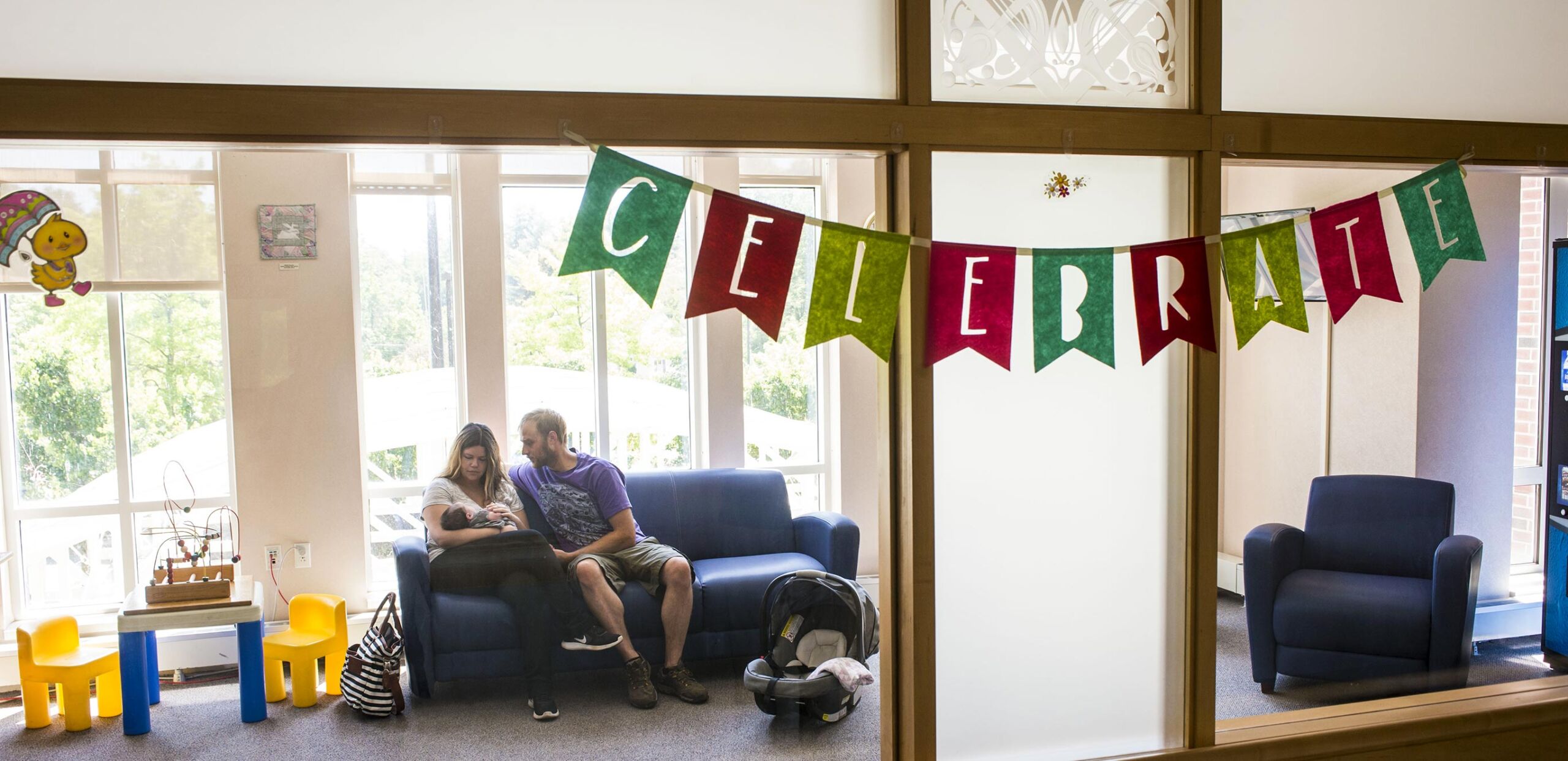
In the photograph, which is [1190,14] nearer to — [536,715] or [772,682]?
[772,682]

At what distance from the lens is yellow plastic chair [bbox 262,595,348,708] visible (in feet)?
8.78

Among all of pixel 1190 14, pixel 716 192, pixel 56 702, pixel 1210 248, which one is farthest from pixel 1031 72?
pixel 56 702

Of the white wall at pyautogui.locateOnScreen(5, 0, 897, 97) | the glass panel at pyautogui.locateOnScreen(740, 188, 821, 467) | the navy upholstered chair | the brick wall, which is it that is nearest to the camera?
the white wall at pyautogui.locateOnScreen(5, 0, 897, 97)

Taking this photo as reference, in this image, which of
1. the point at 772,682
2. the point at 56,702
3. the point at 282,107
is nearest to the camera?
the point at 282,107

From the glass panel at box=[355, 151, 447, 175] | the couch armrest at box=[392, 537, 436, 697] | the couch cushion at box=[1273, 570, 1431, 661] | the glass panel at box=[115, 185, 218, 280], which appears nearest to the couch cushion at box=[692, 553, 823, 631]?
the couch armrest at box=[392, 537, 436, 697]

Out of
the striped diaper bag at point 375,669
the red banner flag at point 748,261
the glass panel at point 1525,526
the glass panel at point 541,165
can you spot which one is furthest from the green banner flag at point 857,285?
the glass panel at point 1525,526

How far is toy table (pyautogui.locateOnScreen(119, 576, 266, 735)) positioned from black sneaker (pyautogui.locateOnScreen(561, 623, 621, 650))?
0.82 m

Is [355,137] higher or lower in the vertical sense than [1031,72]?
lower

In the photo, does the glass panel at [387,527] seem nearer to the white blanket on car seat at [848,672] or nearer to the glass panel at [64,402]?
the glass panel at [64,402]

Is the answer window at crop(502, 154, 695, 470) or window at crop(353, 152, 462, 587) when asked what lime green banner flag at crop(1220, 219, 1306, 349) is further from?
window at crop(353, 152, 462, 587)

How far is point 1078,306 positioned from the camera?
255cm

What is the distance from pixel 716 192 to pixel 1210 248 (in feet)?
4.40

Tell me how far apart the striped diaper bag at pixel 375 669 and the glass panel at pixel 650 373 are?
2.47 feet

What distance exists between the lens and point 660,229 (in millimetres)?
2250
